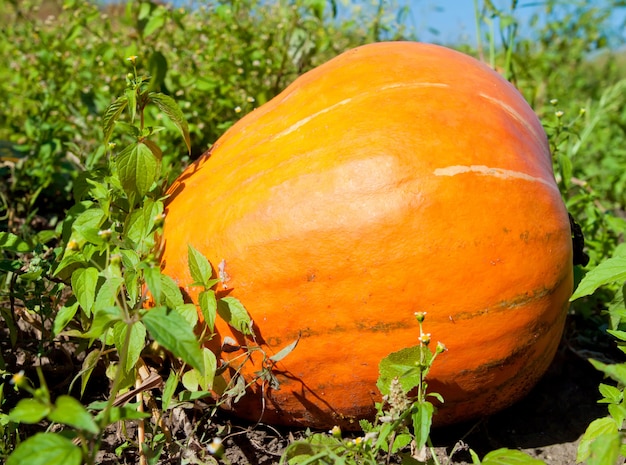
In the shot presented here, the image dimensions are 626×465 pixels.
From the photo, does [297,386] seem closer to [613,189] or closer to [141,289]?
[141,289]

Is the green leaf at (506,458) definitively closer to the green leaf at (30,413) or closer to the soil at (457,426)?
the soil at (457,426)

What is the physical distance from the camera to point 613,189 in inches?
160

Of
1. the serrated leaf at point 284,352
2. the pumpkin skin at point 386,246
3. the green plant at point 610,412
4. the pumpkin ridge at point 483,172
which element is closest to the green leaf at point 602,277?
the green plant at point 610,412

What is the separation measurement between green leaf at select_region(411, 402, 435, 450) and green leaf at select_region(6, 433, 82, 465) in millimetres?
708

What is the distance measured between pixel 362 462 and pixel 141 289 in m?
0.75

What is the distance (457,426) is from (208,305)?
0.97 m

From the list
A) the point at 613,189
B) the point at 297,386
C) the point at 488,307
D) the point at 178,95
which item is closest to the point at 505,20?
the point at 613,189

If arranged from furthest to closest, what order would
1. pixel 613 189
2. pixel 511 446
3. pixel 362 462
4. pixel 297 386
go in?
1. pixel 613 189
2. pixel 511 446
3. pixel 297 386
4. pixel 362 462

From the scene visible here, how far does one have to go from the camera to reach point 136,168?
1859 mm

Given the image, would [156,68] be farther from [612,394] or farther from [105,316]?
[612,394]

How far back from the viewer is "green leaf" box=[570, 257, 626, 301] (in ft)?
5.38

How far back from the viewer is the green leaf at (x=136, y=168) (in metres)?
1.84

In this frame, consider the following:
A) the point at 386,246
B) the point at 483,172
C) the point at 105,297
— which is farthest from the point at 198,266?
the point at 483,172

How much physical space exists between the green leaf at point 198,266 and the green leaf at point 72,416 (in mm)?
636
